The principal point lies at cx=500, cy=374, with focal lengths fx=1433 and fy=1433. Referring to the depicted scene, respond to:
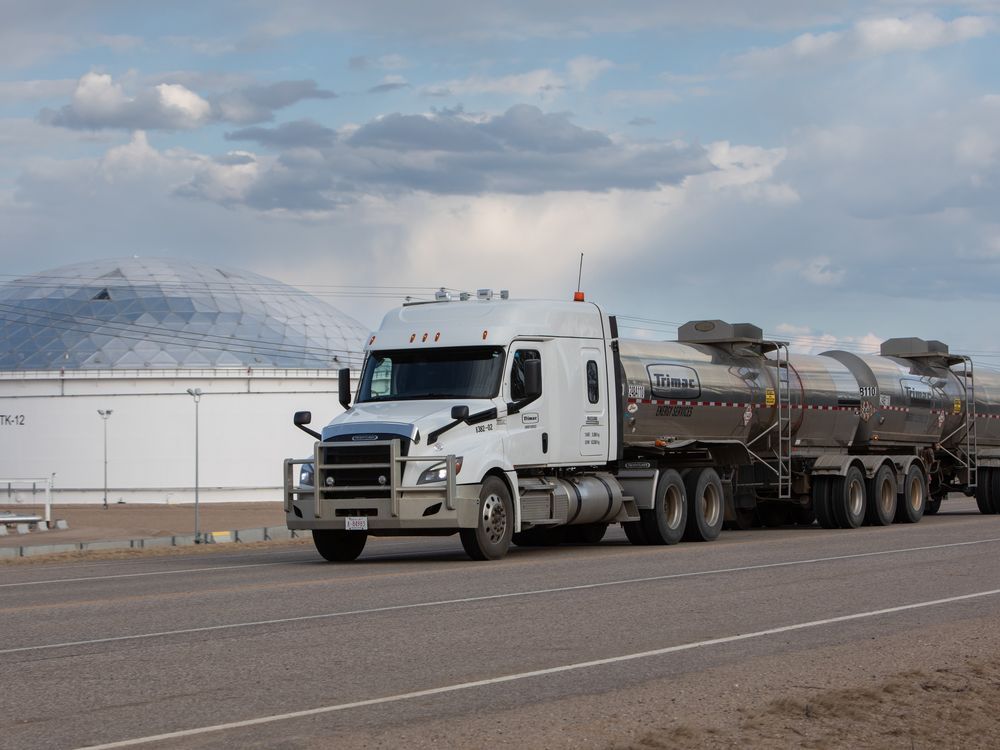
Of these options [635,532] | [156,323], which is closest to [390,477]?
[635,532]

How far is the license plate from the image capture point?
779 inches

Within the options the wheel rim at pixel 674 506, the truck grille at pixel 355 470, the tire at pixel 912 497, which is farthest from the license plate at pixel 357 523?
the tire at pixel 912 497

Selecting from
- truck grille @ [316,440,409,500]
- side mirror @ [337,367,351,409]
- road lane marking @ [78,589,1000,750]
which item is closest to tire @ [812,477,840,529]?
side mirror @ [337,367,351,409]

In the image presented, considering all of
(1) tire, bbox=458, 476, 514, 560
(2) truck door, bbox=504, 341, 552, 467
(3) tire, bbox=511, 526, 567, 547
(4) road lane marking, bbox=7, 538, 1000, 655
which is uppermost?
(2) truck door, bbox=504, 341, 552, 467

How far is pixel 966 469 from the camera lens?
36.1 metres

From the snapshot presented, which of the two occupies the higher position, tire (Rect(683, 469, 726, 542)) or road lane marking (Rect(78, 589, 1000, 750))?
tire (Rect(683, 469, 726, 542))

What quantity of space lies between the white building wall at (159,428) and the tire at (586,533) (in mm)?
47567

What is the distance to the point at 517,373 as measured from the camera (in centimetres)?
2122

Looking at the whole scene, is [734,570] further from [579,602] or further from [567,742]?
[567,742]

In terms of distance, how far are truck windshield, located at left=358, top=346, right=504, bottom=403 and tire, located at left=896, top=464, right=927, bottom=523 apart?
46.3 feet

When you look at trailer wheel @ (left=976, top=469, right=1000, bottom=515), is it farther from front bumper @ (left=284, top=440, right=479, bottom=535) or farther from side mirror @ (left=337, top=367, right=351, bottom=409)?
front bumper @ (left=284, top=440, right=479, bottom=535)

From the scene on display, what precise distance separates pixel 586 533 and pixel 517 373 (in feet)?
19.3

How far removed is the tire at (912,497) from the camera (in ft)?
104

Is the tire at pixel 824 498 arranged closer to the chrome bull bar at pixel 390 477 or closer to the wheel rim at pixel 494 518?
the wheel rim at pixel 494 518
